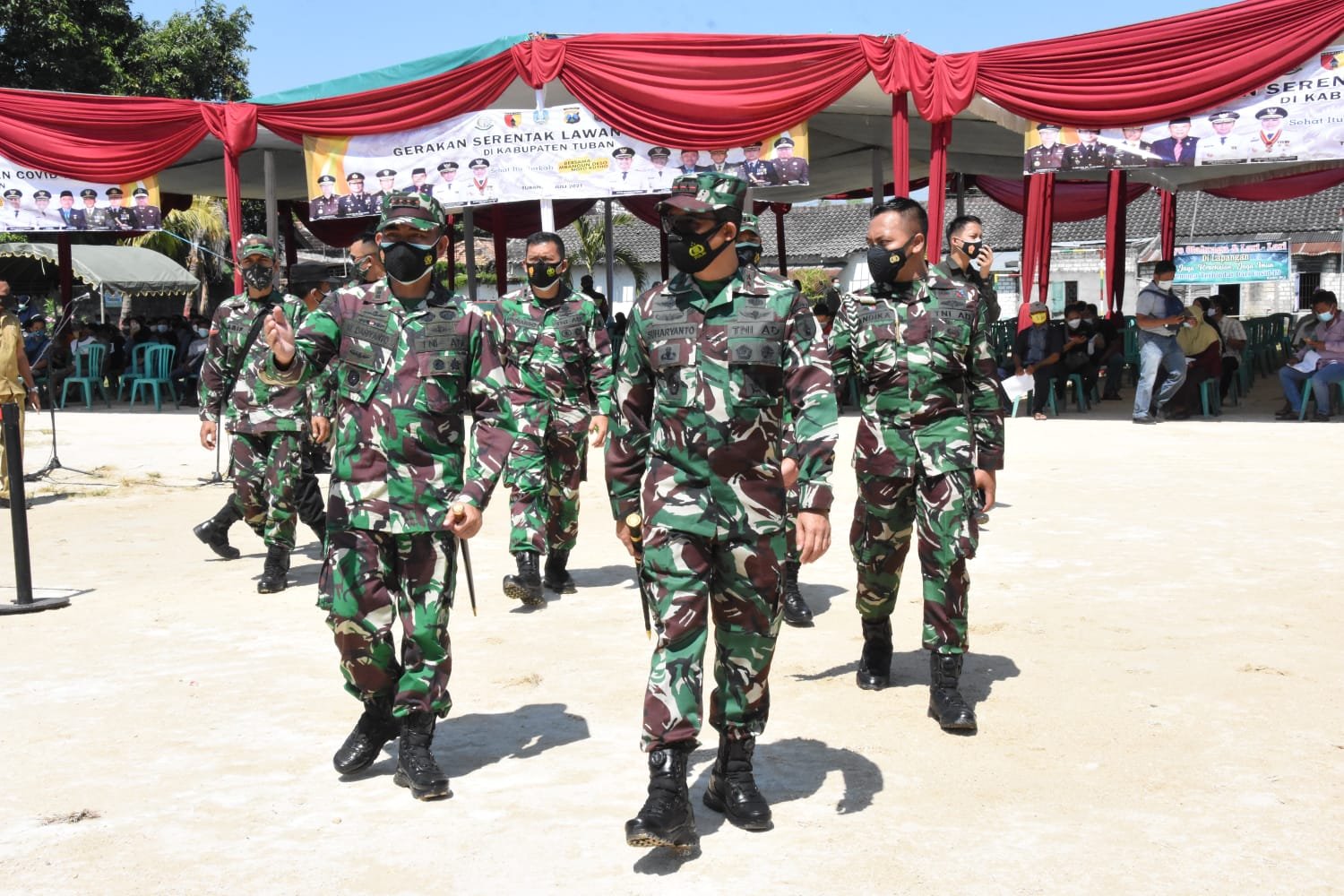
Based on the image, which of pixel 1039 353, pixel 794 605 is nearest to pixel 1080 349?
pixel 1039 353

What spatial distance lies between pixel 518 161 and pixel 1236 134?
24.3 ft

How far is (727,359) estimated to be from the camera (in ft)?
12.7

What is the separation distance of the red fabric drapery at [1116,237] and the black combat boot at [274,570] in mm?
15395

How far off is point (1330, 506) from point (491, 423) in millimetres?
7057

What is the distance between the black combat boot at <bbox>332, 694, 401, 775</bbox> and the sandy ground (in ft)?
0.24

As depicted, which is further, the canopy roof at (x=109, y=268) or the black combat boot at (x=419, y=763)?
the canopy roof at (x=109, y=268)

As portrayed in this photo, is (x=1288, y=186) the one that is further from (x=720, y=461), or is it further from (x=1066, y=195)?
(x=720, y=461)

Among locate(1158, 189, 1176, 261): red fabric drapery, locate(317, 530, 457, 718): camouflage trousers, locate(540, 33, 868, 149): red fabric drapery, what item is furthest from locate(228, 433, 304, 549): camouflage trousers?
locate(1158, 189, 1176, 261): red fabric drapery

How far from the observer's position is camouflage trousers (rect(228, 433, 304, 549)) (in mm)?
7367

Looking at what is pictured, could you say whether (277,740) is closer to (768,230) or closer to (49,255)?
(49,255)

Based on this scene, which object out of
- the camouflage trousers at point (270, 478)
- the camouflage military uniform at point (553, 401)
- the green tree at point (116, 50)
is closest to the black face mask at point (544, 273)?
the camouflage military uniform at point (553, 401)

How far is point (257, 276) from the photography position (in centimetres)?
734

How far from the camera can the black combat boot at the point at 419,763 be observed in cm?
421

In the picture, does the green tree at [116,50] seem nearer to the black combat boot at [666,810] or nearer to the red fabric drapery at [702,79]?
the red fabric drapery at [702,79]
